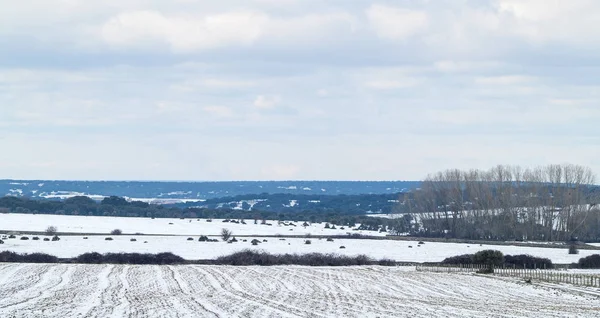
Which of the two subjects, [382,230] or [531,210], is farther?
[382,230]

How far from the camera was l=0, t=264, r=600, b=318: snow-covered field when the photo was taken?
30.0m

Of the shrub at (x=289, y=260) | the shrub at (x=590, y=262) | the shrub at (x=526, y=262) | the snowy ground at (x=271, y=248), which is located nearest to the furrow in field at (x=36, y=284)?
the shrub at (x=289, y=260)

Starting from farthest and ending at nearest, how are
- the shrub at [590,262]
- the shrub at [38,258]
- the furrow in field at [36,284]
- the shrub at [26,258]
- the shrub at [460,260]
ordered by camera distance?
the shrub at [590,262]
the shrub at [460,260]
the shrub at [38,258]
the shrub at [26,258]
the furrow in field at [36,284]

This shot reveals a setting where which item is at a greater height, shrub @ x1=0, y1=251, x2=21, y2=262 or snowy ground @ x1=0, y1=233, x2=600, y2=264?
snowy ground @ x1=0, y1=233, x2=600, y2=264

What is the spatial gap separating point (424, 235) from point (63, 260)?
74350mm

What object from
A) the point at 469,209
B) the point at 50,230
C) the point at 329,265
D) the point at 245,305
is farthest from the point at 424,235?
the point at 245,305

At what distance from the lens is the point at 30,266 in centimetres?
5400

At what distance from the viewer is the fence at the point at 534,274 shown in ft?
173

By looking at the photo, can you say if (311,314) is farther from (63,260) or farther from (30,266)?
(63,260)

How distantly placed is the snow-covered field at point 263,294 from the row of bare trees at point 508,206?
63208 millimetres

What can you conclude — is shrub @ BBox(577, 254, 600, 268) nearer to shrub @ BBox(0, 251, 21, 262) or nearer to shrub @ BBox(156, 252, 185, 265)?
shrub @ BBox(156, 252, 185, 265)

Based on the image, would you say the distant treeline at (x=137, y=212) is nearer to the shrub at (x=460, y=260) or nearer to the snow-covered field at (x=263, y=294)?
the shrub at (x=460, y=260)

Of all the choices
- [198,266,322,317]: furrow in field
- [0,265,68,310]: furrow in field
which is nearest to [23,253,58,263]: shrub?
[0,265,68,310]: furrow in field

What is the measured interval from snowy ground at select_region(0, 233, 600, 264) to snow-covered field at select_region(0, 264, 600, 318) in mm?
18993
